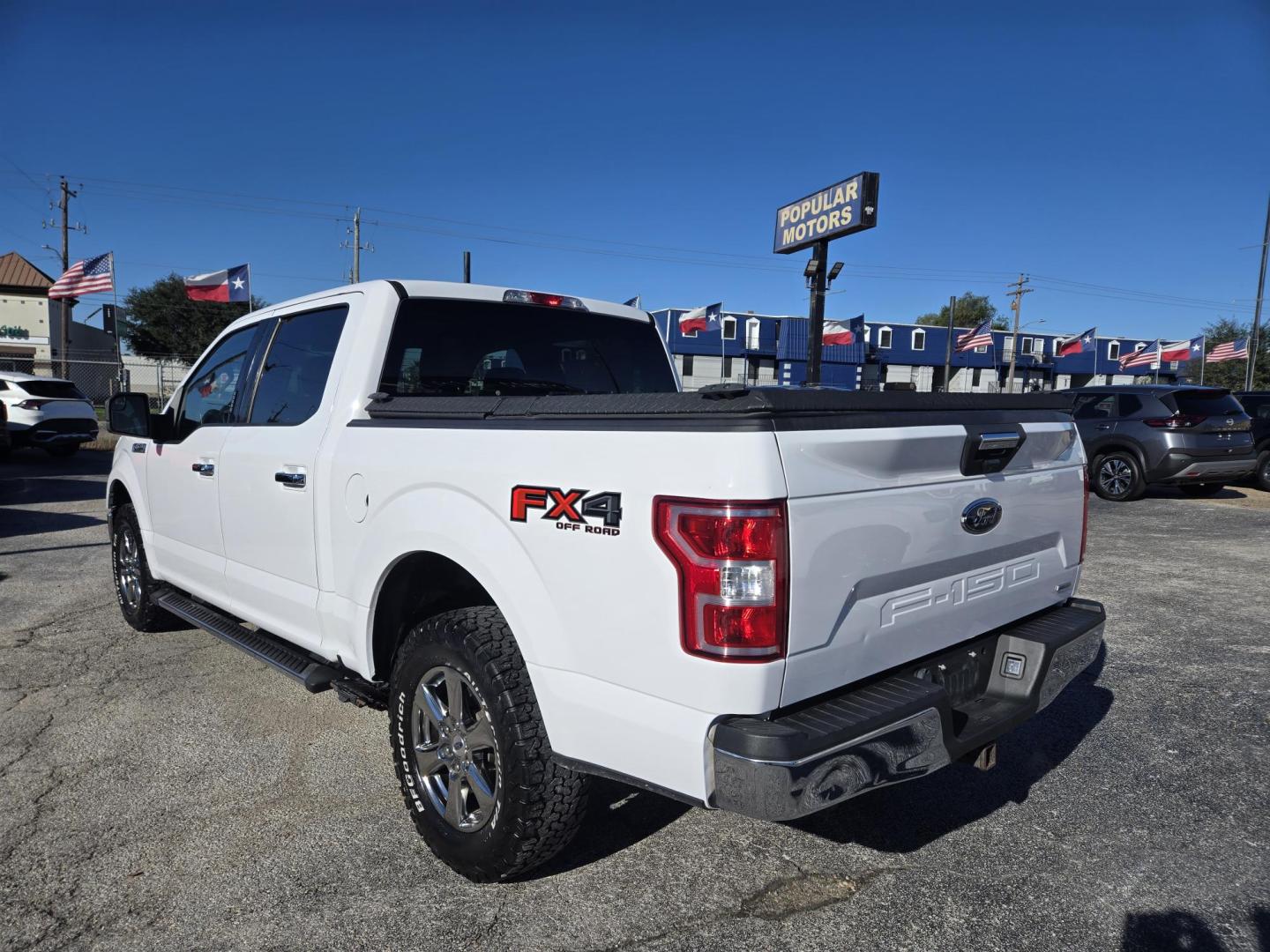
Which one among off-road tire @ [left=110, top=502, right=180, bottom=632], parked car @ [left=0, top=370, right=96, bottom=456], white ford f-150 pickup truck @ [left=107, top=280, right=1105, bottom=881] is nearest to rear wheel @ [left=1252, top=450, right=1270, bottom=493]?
white ford f-150 pickup truck @ [left=107, top=280, right=1105, bottom=881]

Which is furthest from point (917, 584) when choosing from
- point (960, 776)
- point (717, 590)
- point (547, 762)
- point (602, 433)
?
point (960, 776)

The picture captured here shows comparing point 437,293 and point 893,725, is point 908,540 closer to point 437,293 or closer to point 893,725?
point 893,725

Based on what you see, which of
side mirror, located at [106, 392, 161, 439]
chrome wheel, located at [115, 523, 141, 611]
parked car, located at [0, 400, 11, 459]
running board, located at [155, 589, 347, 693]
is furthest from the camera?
parked car, located at [0, 400, 11, 459]

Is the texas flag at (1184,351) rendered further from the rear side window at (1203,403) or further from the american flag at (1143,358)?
the rear side window at (1203,403)

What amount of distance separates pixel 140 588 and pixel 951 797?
15.4 ft

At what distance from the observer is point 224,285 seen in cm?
2214

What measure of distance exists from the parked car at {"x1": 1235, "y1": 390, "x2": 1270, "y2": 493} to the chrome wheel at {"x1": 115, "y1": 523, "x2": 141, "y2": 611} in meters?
15.4

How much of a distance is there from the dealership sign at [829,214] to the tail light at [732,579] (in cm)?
2009

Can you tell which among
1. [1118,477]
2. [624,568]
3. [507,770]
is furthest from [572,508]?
[1118,477]

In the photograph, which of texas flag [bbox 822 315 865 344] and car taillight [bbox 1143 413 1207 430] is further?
texas flag [bbox 822 315 865 344]

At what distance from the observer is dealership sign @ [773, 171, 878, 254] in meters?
20.2

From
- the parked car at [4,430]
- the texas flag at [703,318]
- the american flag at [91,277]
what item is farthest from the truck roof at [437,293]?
the texas flag at [703,318]

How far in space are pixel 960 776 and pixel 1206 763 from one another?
44.4 inches

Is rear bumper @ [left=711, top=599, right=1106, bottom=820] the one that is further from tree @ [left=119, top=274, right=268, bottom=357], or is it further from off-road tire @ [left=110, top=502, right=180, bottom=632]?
tree @ [left=119, top=274, right=268, bottom=357]
